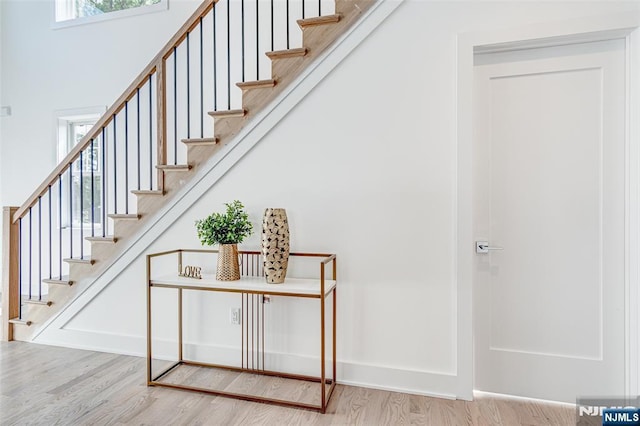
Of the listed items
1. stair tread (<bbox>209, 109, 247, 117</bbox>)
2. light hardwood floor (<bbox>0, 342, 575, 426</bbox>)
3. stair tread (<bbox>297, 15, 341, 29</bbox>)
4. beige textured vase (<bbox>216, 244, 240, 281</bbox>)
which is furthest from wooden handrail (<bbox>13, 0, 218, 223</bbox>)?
light hardwood floor (<bbox>0, 342, 575, 426</bbox>)

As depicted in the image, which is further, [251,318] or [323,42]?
[251,318]

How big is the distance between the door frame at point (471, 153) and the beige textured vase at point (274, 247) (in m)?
1.07

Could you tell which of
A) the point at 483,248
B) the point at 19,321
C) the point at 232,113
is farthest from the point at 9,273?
the point at 483,248

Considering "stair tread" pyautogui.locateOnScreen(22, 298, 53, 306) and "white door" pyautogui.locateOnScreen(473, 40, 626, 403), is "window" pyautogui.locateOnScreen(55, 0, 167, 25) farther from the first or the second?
"white door" pyautogui.locateOnScreen(473, 40, 626, 403)

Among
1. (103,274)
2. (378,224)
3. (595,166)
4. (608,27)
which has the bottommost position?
(103,274)

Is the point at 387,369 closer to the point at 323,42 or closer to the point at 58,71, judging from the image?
the point at 323,42

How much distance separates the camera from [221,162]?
254 centimetres

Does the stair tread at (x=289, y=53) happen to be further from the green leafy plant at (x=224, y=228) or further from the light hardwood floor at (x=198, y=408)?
the light hardwood floor at (x=198, y=408)

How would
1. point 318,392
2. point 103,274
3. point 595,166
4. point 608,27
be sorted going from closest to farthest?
point 608,27, point 595,166, point 318,392, point 103,274

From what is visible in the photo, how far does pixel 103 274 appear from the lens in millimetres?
2824

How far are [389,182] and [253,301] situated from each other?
50.5 inches

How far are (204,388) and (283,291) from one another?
2.93 ft

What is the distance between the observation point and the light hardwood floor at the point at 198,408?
1888mm

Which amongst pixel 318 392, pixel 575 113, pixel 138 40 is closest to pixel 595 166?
pixel 575 113
